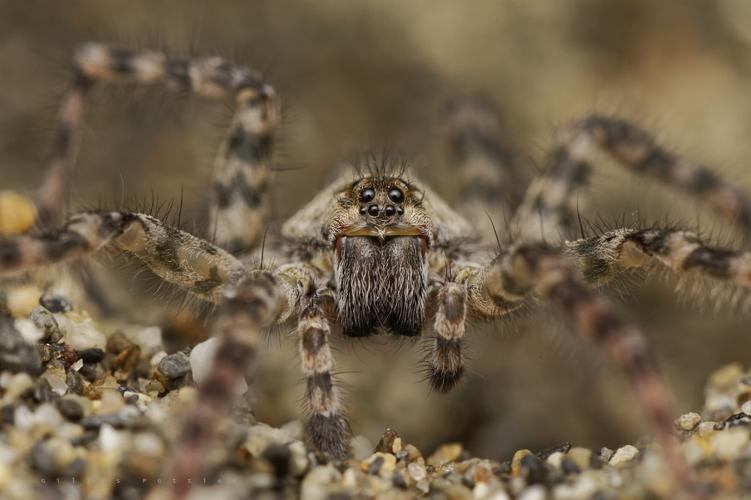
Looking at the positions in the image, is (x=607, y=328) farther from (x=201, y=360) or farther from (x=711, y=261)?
(x=201, y=360)

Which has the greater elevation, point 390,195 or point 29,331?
point 390,195

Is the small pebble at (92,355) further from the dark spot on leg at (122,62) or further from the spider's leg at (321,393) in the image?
the dark spot on leg at (122,62)

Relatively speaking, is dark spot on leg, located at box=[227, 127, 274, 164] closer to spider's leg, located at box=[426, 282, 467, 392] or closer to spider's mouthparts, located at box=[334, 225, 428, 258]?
spider's mouthparts, located at box=[334, 225, 428, 258]

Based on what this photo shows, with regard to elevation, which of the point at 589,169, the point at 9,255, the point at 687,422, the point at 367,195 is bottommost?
the point at 687,422

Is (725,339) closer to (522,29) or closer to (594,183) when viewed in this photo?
(594,183)

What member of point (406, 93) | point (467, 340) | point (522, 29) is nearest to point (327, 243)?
point (467, 340)

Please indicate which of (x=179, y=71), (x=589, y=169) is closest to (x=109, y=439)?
(x=179, y=71)
